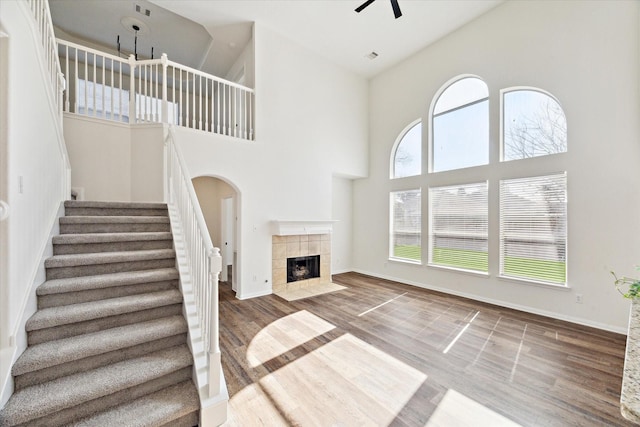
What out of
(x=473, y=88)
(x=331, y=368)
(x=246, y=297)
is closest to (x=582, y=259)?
(x=473, y=88)

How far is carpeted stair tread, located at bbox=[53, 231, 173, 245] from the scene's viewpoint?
2408 mm

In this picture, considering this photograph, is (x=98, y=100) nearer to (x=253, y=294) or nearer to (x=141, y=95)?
(x=141, y=95)

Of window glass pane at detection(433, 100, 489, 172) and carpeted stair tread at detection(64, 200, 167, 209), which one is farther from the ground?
window glass pane at detection(433, 100, 489, 172)

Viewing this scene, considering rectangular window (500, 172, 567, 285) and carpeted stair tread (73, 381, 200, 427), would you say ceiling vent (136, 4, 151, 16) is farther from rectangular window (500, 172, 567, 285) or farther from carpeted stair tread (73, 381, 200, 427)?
rectangular window (500, 172, 567, 285)

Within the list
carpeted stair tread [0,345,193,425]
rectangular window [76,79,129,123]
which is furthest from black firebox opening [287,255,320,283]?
rectangular window [76,79,129,123]

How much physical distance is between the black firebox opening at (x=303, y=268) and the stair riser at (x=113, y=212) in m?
2.69

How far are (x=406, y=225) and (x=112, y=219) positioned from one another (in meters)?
5.27

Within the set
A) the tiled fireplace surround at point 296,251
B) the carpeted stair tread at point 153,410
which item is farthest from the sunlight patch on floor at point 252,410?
the tiled fireplace surround at point 296,251

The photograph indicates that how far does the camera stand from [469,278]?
473 cm

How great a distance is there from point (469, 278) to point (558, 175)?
6.96 ft

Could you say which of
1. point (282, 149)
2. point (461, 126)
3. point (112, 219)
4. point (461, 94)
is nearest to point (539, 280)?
point (461, 126)

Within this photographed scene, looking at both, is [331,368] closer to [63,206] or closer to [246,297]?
[246,297]

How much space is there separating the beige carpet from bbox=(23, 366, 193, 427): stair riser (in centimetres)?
279

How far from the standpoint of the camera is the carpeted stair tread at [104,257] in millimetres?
2186
